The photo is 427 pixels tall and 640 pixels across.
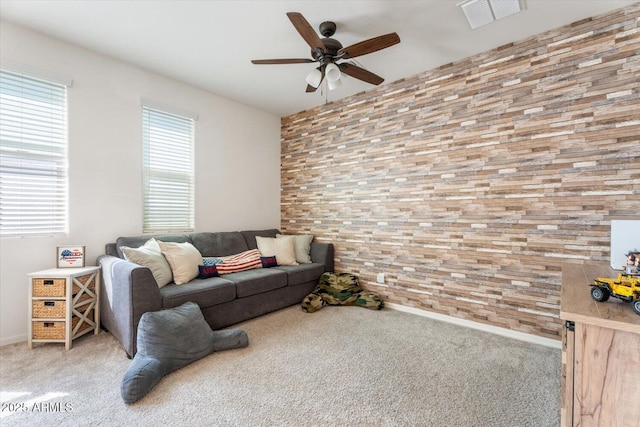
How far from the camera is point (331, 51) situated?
232 centimetres

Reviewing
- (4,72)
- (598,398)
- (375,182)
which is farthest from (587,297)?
(4,72)

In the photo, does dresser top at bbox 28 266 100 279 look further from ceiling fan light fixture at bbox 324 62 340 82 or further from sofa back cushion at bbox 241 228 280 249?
ceiling fan light fixture at bbox 324 62 340 82

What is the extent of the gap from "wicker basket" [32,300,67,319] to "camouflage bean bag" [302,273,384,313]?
2181mm

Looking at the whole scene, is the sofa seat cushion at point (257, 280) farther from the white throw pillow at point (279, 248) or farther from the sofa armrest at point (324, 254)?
the sofa armrest at point (324, 254)

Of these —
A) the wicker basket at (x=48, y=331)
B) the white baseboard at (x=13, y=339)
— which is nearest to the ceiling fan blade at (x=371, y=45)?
the wicker basket at (x=48, y=331)

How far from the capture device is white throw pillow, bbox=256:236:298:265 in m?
3.80

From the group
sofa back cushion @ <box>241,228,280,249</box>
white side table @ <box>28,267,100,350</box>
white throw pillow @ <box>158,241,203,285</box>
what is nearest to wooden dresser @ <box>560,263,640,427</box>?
white throw pillow @ <box>158,241,203,285</box>

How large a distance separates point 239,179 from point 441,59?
292 centimetres

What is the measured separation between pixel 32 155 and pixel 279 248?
8.46ft

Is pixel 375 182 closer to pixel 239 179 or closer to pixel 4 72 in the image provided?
pixel 239 179

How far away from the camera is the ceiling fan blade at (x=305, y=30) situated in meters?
1.87

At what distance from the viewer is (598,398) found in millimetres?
988

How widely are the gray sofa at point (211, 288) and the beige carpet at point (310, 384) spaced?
0.34 metres

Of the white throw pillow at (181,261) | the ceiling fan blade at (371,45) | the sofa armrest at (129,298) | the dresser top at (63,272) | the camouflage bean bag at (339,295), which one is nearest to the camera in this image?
the ceiling fan blade at (371,45)
